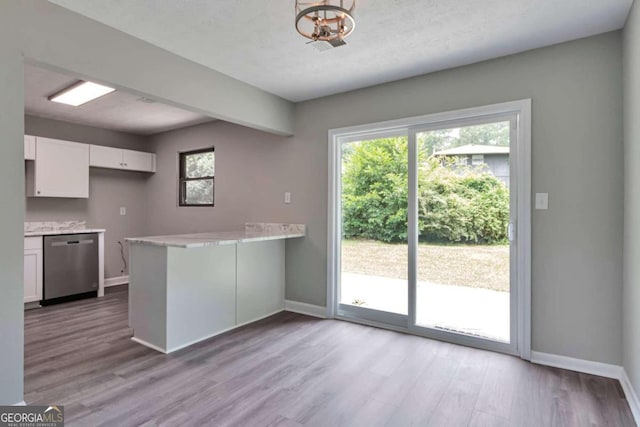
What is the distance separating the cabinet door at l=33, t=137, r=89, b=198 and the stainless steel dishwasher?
65 centimetres

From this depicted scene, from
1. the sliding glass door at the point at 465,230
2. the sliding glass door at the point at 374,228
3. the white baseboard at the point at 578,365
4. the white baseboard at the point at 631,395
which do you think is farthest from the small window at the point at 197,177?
the white baseboard at the point at 631,395

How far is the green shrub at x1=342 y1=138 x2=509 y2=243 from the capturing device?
2939mm

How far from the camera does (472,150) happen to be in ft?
9.84

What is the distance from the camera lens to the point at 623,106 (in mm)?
2355

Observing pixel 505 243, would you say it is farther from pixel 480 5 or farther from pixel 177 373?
pixel 177 373

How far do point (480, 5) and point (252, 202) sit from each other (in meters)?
3.22

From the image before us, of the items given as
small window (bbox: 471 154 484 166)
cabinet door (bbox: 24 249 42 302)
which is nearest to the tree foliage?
small window (bbox: 471 154 484 166)

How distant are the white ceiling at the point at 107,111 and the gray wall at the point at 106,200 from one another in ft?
0.56

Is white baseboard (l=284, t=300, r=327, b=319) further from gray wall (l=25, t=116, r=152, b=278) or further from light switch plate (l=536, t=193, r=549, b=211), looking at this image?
gray wall (l=25, t=116, r=152, b=278)

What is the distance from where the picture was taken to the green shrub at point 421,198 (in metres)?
2.94

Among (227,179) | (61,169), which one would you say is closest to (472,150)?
(227,179)

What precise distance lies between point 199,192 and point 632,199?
4.84m

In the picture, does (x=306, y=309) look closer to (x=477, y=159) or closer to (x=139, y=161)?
(x=477, y=159)

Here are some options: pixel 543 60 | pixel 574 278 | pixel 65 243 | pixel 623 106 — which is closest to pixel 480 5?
pixel 543 60
